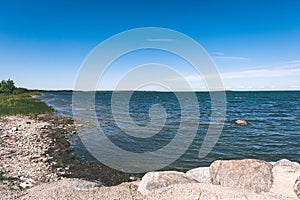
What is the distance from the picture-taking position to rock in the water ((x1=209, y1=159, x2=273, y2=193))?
7367 millimetres

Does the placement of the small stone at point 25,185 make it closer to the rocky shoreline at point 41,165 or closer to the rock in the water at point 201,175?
the rocky shoreline at point 41,165

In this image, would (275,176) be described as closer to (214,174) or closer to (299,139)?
(214,174)

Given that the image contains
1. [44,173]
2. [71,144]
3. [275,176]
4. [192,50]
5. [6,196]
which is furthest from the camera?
[71,144]

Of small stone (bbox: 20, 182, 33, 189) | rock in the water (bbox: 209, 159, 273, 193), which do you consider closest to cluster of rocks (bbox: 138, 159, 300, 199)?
rock in the water (bbox: 209, 159, 273, 193)

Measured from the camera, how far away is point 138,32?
12586mm

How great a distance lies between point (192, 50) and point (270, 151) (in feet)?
29.9

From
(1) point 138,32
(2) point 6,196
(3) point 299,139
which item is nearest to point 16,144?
(2) point 6,196

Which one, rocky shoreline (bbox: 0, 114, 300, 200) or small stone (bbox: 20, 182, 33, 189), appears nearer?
rocky shoreline (bbox: 0, 114, 300, 200)

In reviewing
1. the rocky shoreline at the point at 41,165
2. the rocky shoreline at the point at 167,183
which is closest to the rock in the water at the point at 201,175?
the rocky shoreline at the point at 167,183

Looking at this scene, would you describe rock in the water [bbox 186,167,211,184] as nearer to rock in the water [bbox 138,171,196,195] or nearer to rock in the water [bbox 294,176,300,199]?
rock in the water [bbox 138,171,196,195]

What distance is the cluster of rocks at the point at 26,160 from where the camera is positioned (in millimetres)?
9375

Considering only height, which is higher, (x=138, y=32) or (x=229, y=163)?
(x=138, y=32)

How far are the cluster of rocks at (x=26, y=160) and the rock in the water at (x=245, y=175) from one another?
654 centimetres

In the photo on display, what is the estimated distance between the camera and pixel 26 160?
1176 centimetres
